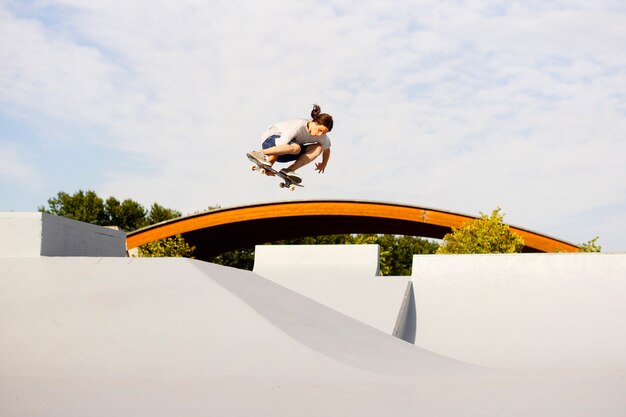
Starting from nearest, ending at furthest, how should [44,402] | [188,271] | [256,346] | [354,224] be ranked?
[44,402] < [256,346] < [188,271] < [354,224]

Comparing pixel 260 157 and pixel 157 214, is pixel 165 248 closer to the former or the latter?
pixel 157 214

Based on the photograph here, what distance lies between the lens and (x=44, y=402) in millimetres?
6406

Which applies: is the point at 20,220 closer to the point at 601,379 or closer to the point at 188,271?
the point at 188,271

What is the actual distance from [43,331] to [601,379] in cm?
733

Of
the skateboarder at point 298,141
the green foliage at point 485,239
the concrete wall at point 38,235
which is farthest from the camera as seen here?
the green foliage at point 485,239

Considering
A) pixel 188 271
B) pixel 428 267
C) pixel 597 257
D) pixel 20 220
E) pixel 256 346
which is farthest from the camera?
pixel 428 267

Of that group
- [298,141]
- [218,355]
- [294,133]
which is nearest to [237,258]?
[298,141]

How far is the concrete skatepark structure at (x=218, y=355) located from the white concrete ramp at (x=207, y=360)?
0.03m

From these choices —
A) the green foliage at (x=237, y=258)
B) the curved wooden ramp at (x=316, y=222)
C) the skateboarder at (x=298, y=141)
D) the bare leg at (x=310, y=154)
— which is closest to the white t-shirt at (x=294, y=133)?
the skateboarder at (x=298, y=141)

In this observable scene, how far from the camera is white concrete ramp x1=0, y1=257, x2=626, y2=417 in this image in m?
6.53

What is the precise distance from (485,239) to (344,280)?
10.1m

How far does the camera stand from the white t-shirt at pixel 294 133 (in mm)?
10655

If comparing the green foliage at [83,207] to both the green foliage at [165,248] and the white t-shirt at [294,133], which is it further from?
the white t-shirt at [294,133]

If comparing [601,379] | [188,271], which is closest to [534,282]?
[601,379]
